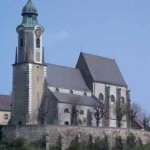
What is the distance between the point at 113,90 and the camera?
97.0m

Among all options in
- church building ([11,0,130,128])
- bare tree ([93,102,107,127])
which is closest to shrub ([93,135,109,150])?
church building ([11,0,130,128])

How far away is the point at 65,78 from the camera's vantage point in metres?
90.6

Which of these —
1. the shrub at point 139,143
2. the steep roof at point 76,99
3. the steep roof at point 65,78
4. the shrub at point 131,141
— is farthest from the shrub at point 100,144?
the steep roof at point 65,78

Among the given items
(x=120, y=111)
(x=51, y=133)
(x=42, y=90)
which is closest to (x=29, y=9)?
(x=42, y=90)

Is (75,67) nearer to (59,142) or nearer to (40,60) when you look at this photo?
(40,60)

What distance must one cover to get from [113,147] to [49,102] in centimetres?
1198

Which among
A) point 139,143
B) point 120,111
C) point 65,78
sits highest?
point 65,78

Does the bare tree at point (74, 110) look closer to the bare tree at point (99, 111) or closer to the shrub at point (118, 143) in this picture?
the bare tree at point (99, 111)

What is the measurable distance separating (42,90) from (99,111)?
10.2 metres

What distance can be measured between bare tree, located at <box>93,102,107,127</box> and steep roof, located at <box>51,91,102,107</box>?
1.60 feet

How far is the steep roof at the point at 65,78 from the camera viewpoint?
3462 inches

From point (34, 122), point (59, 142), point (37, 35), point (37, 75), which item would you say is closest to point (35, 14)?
point (37, 35)

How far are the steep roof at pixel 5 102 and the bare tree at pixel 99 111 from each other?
65.8 ft

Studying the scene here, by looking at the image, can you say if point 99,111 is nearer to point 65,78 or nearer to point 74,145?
point 65,78
